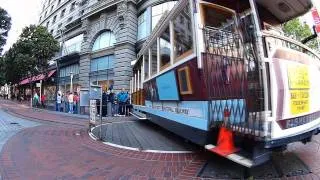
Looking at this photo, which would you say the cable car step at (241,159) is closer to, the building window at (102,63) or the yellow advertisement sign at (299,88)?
the yellow advertisement sign at (299,88)

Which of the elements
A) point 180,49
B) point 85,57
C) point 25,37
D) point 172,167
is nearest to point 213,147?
point 172,167

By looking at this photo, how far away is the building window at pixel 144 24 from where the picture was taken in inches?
1006

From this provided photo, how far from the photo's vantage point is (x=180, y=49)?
6141 millimetres

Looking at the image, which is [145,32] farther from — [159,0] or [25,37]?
[25,37]

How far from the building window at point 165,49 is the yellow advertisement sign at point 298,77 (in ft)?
9.50

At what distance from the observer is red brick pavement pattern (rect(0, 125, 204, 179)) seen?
519 centimetres

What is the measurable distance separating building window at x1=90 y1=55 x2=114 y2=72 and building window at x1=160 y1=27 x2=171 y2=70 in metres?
20.6

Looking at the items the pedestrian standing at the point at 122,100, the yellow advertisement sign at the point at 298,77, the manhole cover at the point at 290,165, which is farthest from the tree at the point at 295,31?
the pedestrian standing at the point at 122,100

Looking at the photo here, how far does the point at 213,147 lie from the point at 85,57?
27.4m

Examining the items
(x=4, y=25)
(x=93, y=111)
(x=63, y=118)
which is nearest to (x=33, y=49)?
(x=4, y=25)

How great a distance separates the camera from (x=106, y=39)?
29.3 metres

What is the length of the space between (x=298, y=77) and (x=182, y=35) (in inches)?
90.9

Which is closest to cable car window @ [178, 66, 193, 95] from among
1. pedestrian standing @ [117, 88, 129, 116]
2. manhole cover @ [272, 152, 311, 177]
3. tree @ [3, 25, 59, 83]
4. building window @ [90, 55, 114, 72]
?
manhole cover @ [272, 152, 311, 177]

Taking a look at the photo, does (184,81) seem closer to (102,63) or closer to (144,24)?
(144,24)
